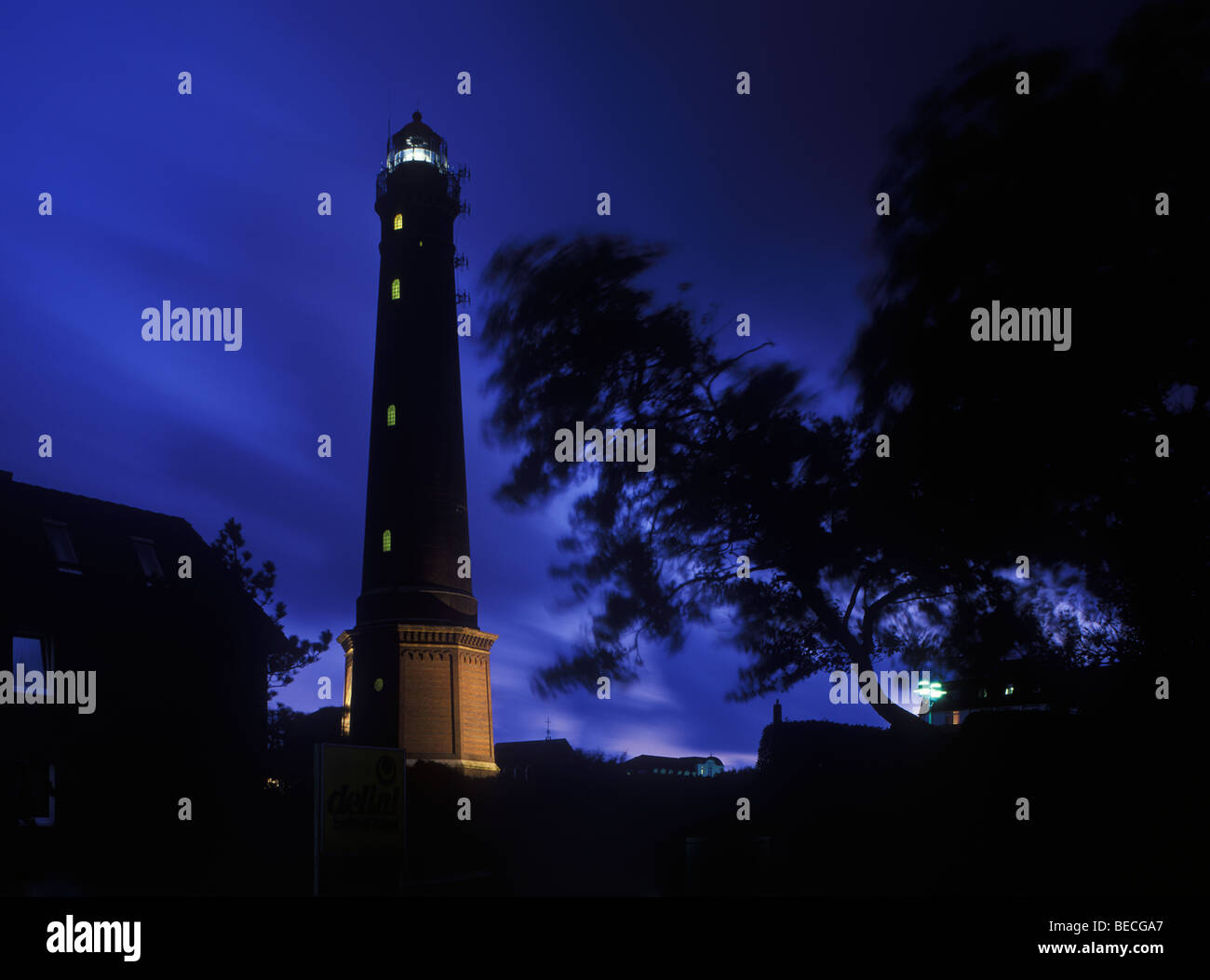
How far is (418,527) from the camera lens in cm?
4631

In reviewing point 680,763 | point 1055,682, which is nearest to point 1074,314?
point 1055,682

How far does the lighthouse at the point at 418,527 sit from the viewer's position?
44.7 m

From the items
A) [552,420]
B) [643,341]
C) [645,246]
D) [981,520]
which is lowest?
[981,520]

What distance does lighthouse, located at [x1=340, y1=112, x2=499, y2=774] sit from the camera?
44719mm

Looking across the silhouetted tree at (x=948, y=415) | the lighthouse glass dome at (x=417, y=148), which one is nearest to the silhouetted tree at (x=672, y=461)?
the silhouetted tree at (x=948, y=415)

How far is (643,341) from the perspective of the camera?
17.8 meters

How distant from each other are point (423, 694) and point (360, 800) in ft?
93.6

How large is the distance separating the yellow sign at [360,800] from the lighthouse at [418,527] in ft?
87.6

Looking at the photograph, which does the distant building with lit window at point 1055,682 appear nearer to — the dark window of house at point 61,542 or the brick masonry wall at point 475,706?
the dark window of house at point 61,542

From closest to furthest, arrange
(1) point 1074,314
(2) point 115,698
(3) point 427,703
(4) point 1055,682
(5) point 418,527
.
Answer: (1) point 1074,314 → (4) point 1055,682 → (2) point 115,698 → (3) point 427,703 → (5) point 418,527

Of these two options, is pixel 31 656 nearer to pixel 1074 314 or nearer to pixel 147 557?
pixel 147 557

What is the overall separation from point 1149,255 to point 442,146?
42669 mm

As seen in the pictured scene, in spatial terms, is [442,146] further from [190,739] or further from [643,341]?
[643,341]
